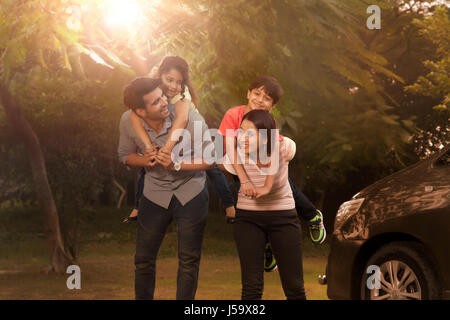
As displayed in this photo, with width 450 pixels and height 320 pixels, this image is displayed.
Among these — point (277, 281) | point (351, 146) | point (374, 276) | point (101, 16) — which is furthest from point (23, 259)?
point (374, 276)

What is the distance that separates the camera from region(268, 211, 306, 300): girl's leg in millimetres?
5227

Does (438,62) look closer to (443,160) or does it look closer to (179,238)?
(443,160)

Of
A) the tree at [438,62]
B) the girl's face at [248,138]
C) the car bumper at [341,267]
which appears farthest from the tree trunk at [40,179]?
the girl's face at [248,138]

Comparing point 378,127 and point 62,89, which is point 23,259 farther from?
point 378,127

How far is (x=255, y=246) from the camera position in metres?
5.21

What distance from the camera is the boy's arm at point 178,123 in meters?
5.51

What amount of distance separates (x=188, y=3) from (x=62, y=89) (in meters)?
10.8

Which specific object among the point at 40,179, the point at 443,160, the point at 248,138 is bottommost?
the point at 248,138

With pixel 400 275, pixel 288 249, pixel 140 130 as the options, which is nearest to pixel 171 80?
pixel 140 130

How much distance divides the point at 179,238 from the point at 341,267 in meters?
1.73

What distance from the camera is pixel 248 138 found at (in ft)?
17.4

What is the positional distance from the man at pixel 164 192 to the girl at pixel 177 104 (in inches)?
2.1

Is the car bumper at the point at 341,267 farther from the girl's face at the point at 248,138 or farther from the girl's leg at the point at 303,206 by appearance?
the girl's face at the point at 248,138
